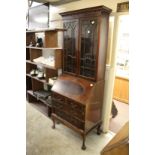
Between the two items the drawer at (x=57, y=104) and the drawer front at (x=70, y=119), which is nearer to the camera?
the drawer front at (x=70, y=119)

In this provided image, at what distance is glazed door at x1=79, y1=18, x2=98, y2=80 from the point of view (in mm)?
2345

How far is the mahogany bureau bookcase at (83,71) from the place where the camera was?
2334 millimetres

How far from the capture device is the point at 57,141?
2664 millimetres

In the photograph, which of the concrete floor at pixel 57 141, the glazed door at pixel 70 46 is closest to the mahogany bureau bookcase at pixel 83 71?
the glazed door at pixel 70 46

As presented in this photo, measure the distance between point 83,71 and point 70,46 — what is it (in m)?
0.52

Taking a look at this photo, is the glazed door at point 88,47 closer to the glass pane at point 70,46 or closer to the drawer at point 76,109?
the glass pane at point 70,46

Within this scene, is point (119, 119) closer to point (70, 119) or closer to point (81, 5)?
point (70, 119)

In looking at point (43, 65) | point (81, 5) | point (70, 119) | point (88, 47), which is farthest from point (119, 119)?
point (81, 5)

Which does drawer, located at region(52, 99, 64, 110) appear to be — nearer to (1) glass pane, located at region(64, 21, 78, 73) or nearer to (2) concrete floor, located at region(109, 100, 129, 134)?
(1) glass pane, located at region(64, 21, 78, 73)

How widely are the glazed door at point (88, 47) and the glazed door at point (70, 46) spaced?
139 millimetres

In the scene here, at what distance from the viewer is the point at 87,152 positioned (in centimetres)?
243
